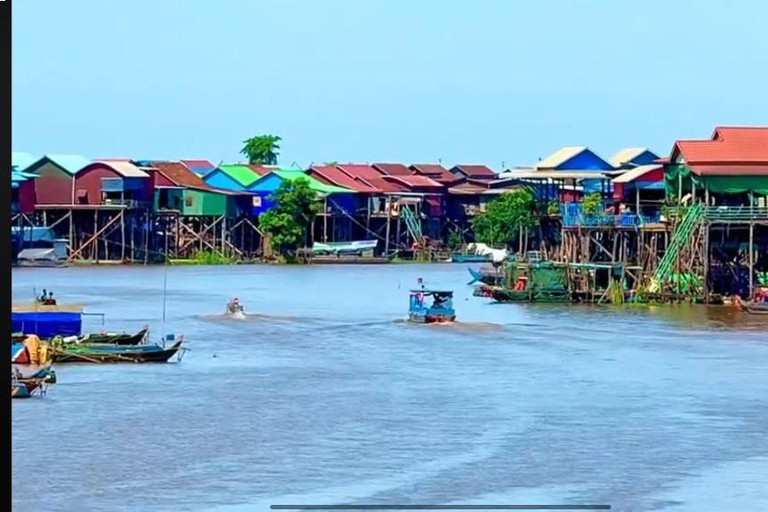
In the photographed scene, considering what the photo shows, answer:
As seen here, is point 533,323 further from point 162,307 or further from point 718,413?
point 718,413

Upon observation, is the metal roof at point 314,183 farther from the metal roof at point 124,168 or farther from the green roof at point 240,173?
the metal roof at point 124,168

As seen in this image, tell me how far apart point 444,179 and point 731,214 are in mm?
15302

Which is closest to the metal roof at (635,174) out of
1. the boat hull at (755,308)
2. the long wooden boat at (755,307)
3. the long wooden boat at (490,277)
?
the long wooden boat at (490,277)

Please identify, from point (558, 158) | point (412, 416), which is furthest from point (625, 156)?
point (412, 416)

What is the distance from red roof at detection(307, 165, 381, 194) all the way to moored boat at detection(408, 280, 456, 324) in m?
14.0

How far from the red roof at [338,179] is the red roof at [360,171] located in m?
0.24

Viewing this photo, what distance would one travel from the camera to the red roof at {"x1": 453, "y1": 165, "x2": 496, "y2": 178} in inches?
1291

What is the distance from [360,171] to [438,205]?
5.72 feet

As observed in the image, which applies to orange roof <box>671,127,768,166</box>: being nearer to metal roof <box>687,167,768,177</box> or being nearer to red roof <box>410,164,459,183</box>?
metal roof <box>687,167,768,177</box>

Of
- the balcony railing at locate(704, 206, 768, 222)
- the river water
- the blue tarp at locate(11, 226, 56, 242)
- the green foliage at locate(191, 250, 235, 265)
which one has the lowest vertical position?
the river water

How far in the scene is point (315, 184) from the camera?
28.4 meters

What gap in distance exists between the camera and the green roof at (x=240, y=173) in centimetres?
2792

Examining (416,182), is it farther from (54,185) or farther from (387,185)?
(54,185)

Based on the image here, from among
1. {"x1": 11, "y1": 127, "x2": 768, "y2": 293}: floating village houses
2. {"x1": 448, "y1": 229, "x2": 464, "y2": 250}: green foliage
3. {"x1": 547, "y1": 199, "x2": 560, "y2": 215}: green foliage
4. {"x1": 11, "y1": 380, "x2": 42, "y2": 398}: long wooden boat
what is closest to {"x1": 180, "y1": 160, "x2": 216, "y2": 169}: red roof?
{"x1": 11, "y1": 127, "x2": 768, "y2": 293}: floating village houses
